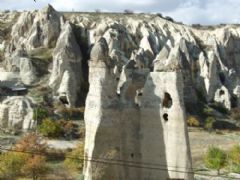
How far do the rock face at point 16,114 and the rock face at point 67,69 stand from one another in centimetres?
706

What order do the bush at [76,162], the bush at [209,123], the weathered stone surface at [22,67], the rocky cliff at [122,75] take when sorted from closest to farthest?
the rocky cliff at [122,75], the bush at [76,162], the bush at [209,123], the weathered stone surface at [22,67]

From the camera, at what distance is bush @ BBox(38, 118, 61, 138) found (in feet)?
152

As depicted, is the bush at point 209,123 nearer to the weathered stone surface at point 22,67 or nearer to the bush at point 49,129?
the bush at point 49,129

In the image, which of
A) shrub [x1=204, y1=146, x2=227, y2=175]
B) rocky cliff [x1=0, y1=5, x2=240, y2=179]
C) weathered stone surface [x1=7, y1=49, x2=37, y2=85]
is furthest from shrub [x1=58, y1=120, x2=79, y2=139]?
shrub [x1=204, y1=146, x2=227, y2=175]

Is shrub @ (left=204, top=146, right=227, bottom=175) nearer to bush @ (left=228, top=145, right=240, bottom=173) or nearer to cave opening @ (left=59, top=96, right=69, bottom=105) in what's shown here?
bush @ (left=228, top=145, right=240, bottom=173)

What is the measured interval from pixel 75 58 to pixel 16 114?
14039 mm

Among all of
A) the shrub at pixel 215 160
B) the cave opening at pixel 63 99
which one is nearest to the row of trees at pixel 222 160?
the shrub at pixel 215 160

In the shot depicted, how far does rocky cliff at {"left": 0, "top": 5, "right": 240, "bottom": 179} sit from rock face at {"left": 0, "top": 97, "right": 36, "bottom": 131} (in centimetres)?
9

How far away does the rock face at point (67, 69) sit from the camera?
189 feet

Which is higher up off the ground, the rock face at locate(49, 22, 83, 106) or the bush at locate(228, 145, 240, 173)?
the rock face at locate(49, 22, 83, 106)

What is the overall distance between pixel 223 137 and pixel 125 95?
31264mm

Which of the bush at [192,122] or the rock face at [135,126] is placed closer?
the rock face at [135,126]

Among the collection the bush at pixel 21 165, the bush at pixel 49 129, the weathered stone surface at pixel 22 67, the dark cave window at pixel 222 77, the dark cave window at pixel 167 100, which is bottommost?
the bush at pixel 21 165

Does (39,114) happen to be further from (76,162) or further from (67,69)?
(76,162)
